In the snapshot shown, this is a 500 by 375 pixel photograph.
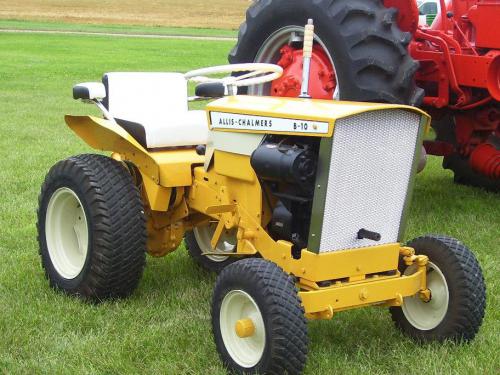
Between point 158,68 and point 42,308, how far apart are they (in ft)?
53.2

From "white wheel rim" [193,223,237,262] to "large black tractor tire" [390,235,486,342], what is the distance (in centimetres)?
100

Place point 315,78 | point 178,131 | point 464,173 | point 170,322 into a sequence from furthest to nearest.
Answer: point 464,173
point 315,78
point 178,131
point 170,322

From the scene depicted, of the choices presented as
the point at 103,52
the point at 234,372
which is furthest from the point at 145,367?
the point at 103,52

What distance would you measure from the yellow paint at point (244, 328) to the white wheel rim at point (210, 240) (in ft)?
3.51

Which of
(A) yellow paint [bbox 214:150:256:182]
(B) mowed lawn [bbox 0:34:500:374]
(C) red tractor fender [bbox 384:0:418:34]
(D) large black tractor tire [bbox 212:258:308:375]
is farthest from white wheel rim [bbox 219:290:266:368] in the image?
(C) red tractor fender [bbox 384:0:418:34]

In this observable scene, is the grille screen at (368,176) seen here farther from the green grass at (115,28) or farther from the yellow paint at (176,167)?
the green grass at (115,28)

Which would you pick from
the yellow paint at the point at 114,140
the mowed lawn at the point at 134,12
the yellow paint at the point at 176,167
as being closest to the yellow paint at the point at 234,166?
the yellow paint at the point at 176,167

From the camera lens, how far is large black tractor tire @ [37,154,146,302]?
156 inches

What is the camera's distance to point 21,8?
158ft


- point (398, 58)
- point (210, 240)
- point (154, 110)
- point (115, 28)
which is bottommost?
point (115, 28)

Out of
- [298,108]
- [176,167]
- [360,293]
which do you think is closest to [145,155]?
[176,167]

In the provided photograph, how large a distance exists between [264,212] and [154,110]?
113 cm

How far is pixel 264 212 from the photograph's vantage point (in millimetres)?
3688

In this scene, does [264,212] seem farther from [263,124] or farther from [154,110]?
[154,110]
